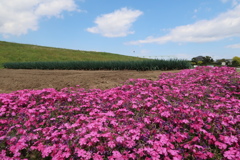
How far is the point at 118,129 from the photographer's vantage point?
366 centimetres

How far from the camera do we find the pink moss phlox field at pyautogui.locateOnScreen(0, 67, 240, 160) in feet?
10.5

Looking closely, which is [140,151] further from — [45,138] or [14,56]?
[14,56]

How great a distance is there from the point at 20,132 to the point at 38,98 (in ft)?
7.22

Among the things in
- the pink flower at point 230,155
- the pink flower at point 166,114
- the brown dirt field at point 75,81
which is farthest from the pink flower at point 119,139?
the brown dirt field at point 75,81

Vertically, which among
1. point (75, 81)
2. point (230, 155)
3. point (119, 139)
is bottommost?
point (230, 155)

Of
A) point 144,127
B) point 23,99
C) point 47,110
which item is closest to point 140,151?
point 144,127

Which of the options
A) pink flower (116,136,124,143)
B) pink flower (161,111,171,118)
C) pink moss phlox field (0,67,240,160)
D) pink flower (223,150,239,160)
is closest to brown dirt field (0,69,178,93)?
pink moss phlox field (0,67,240,160)

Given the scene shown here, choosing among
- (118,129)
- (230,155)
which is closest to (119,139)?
(118,129)

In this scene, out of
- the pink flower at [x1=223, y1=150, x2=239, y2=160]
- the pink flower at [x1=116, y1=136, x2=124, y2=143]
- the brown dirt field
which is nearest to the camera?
the pink flower at [x1=223, y1=150, x2=239, y2=160]

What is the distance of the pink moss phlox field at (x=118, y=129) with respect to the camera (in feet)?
10.5

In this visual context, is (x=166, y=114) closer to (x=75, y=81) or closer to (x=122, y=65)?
(x=75, y=81)

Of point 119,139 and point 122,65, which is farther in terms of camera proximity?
point 122,65


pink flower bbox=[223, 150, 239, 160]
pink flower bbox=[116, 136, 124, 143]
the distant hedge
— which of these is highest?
the distant hedge

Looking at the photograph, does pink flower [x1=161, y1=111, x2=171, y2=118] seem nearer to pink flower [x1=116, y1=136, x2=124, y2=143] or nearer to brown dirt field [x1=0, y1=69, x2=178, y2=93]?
pink flower [x1=116, y1=136, x2=124, y2=143]
